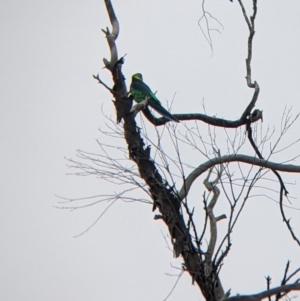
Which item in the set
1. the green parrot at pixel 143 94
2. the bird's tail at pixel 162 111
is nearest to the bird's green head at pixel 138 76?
the green parrot at pixel 143 94

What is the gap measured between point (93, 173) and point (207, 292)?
1495 millimetres

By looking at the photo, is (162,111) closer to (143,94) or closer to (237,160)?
(143,94)

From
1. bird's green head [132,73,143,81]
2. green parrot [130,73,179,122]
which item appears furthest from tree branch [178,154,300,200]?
bird's green head [132,73,143,81]

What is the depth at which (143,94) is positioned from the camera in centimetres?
759

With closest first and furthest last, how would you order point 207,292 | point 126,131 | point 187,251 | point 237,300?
point 237,300
point 207,292
point 187,251
point 126,131

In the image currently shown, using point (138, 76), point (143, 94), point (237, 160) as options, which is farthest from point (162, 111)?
point (138, 76)

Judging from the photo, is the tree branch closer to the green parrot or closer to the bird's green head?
the green parrot

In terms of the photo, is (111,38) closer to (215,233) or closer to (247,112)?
(247,112)

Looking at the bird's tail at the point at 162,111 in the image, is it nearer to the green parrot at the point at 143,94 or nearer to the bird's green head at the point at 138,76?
the green parrot at the point at 143,94

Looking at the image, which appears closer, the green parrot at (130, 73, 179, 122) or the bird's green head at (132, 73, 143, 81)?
the green parrot at (130, 73, 179, 122)

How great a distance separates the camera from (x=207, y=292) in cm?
463

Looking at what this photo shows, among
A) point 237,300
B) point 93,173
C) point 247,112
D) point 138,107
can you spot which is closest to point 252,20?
point 247,112

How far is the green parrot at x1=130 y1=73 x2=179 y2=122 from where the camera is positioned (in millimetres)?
6639

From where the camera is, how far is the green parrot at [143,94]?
664 centimetres
